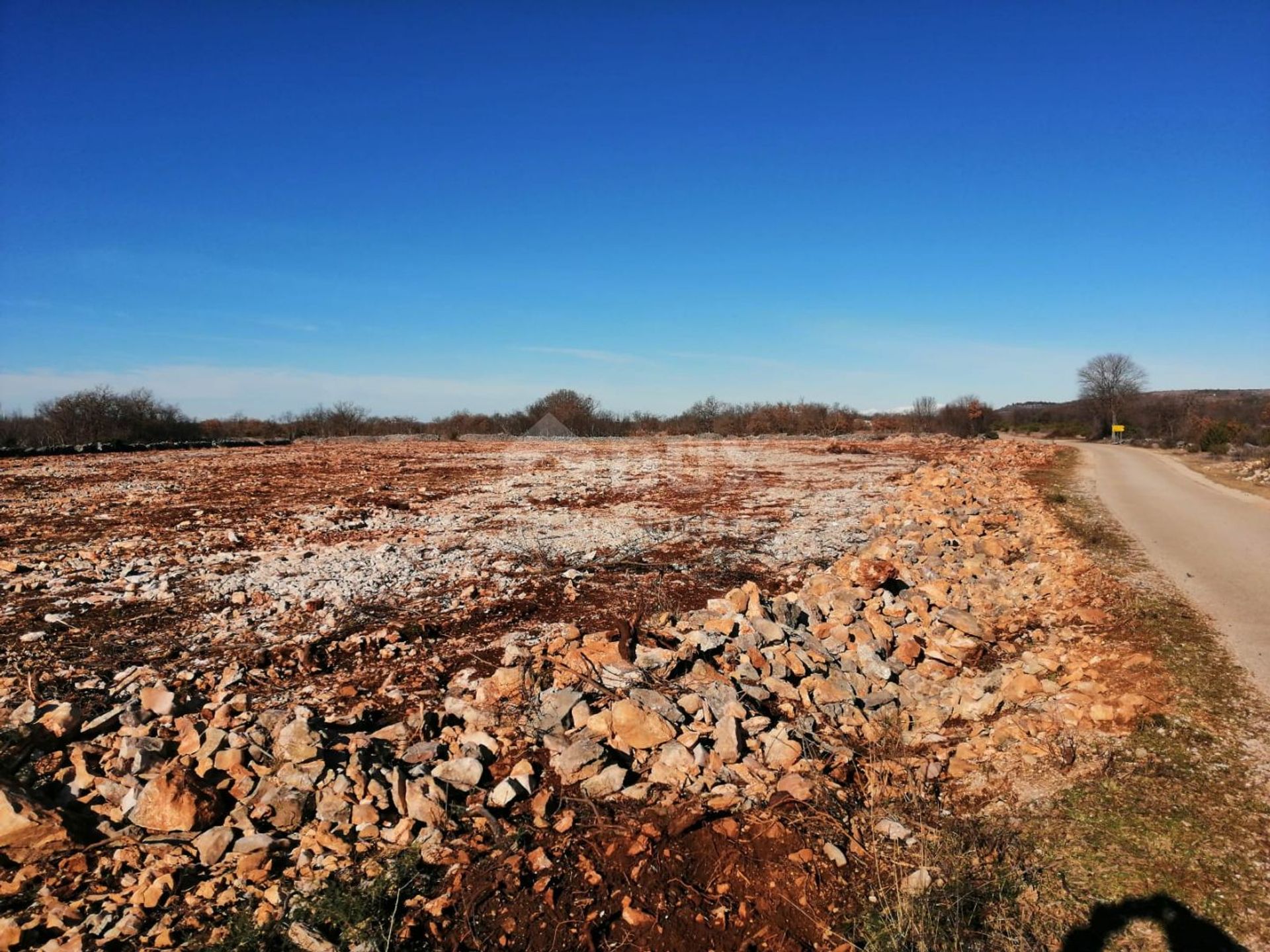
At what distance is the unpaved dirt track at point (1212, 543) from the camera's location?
19.5 ft

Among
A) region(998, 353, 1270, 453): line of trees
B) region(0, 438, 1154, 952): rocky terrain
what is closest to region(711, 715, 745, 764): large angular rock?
region(0, 438, 1154, 952): rocky terrain

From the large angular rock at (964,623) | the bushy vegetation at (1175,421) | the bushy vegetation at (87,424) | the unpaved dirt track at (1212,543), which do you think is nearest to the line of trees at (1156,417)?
the bushy vegetation at (1175,421)

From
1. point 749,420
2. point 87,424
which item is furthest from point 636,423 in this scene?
point 87,424

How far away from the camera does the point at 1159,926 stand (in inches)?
110

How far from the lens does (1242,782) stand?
12.1 feet

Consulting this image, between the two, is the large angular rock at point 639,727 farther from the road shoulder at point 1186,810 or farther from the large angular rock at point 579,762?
the road shoulder at point 1186,810

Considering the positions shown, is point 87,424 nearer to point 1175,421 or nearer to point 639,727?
point 639,727

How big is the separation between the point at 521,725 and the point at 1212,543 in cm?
1035

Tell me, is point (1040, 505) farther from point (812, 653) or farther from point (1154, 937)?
point (1154, 937)

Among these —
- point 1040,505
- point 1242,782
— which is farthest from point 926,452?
point 1242,782

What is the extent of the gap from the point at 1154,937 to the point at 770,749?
2.06 m

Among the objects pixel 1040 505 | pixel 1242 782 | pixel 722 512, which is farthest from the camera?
pixel 722 512

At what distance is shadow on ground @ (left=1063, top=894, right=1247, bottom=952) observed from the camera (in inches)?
105

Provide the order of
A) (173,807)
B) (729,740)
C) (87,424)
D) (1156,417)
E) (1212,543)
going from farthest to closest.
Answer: (1156,417) < (87,424) < (1212,543) < (729,740) < (173,807)
